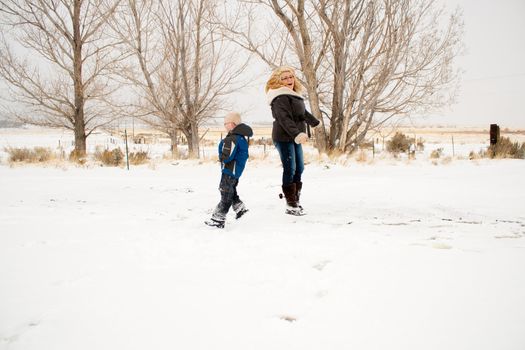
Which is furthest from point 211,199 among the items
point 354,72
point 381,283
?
point 354,72

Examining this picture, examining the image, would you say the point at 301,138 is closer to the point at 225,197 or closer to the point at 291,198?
the point at 291,198

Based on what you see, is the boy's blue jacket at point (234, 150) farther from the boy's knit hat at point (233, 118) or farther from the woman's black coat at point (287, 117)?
the woman's black coat at point (287, 117)

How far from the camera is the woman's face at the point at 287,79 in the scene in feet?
11.5

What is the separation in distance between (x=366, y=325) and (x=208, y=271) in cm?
91

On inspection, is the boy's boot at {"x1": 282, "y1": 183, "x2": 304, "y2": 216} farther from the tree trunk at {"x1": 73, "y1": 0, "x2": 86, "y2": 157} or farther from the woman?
the tree trunk at {"x1": 73, "y1": 0, "x2": 86, "y2": 157}

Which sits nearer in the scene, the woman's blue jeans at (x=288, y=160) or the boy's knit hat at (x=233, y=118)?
the boy's knit hat at (x=233, y=118)

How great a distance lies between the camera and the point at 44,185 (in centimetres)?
517

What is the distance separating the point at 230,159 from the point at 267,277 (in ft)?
4.87

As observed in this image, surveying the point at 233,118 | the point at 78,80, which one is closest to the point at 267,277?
the point at 233,118

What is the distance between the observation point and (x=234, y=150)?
9.87 ft

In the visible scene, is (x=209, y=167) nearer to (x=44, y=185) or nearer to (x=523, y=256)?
(x=44, y=185)

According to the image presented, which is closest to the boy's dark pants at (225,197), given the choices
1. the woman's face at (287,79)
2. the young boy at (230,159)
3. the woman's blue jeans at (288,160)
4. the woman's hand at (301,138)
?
the young boy at (230,159)

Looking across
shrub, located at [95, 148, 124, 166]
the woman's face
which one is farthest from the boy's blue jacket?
shrub, located at [95, 148, 124, 166]

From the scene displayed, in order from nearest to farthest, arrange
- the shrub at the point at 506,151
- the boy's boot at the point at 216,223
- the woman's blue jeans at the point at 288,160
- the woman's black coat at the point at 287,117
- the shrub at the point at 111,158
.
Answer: the boy's boot at the point at 216,223 → the woman's black coat at the point at 287,117 → the woman's blue jeans at the point at 288,160 → the shrub at the point at 111,158 → the shrub at the point at 506,151
